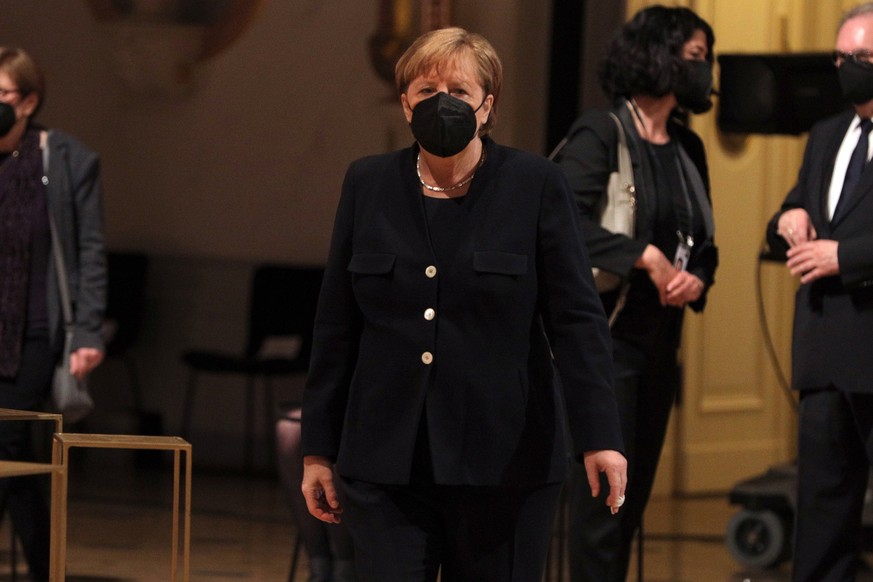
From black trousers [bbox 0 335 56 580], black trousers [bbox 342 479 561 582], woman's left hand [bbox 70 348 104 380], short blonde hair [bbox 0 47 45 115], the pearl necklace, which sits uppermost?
short blonde hair [bbox 0 47 45 115]

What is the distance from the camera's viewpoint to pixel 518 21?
23.7 feet

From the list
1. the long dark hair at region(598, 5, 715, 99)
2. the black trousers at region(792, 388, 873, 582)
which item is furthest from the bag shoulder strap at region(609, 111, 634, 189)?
the black trousers at region(792, 388, 873, 582)

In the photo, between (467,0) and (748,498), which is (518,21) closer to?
(467,0)

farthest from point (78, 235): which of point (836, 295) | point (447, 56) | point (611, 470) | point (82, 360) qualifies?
point (611, 470)

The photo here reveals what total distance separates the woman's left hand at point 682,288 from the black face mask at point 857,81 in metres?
0.62

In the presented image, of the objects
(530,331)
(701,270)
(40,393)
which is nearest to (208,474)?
(40,393)

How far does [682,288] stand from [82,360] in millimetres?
1766

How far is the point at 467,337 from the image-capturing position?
2680mm

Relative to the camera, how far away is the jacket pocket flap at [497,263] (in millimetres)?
2672

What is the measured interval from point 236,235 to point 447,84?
18.6 ft

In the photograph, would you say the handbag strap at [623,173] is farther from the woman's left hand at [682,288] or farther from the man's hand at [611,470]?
the man's hand at [611,470]

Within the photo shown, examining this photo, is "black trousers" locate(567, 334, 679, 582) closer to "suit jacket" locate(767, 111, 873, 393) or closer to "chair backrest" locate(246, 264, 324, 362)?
"suit jacket" locate(767, 111, 873, 393)

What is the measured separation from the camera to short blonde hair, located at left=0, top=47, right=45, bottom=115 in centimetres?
471

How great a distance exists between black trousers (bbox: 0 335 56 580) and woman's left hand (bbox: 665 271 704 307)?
71.9 inches
